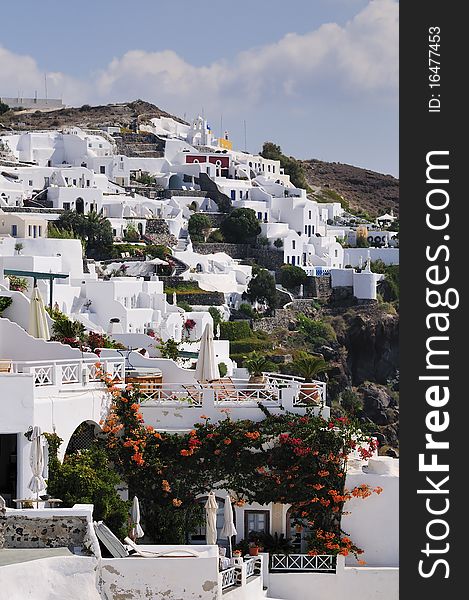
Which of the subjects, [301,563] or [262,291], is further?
[262,291]

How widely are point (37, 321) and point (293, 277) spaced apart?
6998 cm

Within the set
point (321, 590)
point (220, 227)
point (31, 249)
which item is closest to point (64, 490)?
point (321, 590)

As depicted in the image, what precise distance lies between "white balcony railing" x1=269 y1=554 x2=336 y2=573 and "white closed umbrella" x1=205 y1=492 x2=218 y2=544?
134 centimetres

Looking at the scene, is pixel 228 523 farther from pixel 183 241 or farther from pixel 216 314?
pixel 183 241

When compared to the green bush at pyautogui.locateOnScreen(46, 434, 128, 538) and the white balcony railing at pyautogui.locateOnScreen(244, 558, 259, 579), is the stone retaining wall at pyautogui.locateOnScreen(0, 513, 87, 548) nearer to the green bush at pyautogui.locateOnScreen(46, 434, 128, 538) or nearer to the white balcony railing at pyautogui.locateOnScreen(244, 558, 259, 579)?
the green bush at pyautogui.locateOnScreen(46, 434, 128, 538)

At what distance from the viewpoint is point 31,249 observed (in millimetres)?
61750

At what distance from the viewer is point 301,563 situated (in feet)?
74.6

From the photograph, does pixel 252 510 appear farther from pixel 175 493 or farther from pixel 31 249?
pixel 31 249

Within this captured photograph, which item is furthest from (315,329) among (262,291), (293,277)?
(293,277)

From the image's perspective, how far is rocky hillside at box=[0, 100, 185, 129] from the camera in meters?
140

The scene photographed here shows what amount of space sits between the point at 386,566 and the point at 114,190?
8195 cm

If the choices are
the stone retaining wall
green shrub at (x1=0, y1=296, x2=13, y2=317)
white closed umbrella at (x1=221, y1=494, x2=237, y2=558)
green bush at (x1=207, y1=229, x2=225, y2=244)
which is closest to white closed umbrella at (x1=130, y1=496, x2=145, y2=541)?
white closed umbrella at (x1=221, y1=494, x2=237, y2=558)

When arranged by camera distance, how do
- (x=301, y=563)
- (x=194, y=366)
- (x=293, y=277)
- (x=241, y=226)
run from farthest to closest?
(x=241, y=226)
(x=293, y=277)
(x=194, y=366)
(x=301, y=563)

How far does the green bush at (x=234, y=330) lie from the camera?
79.4 meters
